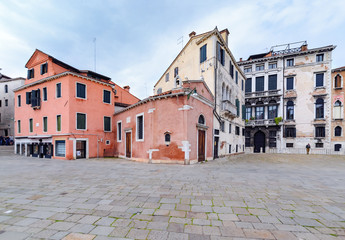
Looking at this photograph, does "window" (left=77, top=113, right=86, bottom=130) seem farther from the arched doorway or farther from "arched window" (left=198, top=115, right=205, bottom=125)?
the arched doorway

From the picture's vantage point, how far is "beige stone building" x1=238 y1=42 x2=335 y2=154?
23266 mm

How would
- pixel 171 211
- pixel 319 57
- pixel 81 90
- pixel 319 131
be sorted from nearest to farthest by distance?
pixel 171 211 < pixel 81 90 < pixel 319 131 < pixel 319 57

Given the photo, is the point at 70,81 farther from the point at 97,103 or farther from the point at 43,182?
the point at 43,182

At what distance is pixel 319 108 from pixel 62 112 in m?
33.9

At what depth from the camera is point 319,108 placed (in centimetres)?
2362

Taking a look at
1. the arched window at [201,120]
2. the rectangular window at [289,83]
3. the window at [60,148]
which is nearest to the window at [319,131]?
the rectangular window at [289,83]

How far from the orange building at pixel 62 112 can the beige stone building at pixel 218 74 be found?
9.25 meters

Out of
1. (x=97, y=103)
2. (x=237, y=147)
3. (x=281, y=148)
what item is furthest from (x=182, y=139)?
(x=281, y=148)

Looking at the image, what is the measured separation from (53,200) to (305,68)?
32666 millimetres

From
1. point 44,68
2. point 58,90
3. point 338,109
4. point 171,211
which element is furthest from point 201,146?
point 338,109

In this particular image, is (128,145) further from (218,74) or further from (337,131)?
(337,131)

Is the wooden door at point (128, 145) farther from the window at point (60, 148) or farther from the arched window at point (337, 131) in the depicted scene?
the arched window at point (337, 131)

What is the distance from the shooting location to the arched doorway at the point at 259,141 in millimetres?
26000

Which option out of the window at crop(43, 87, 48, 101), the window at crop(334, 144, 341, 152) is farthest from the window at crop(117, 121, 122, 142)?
the window at crop(334, 144, 341, 152)
